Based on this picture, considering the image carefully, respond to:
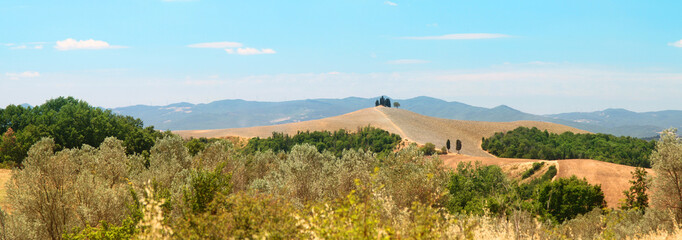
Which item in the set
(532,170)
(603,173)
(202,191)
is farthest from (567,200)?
(202,191)

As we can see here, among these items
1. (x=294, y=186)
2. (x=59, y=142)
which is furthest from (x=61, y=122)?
(x=294, y=186)

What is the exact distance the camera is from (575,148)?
158 m

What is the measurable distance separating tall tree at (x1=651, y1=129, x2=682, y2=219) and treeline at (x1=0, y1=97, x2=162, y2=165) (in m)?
72.0

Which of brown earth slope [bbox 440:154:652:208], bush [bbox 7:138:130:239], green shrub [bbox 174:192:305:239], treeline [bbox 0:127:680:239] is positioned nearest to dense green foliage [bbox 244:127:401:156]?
brown earth slope [bbox 440:154:652:208]

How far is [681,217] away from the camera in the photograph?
111 feet

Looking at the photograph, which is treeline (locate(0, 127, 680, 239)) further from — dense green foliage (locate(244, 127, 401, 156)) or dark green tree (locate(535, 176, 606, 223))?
dense green foliage (locate(244, 127, 401, 156))

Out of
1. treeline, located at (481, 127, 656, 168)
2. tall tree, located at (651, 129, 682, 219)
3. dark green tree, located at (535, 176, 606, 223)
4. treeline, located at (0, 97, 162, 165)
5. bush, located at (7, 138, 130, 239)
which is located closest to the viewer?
bush, located at (7, 138, 130, 239)

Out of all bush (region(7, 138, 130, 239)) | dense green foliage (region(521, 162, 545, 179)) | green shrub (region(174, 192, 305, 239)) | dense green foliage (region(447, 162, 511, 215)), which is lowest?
dense green foliage (region(521, 162, 545, 179))

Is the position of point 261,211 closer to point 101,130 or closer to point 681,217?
point 681,217

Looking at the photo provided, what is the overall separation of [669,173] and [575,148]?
137m

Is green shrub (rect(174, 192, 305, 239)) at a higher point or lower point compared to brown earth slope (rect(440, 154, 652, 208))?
higher

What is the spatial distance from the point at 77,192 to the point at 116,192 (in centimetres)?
255

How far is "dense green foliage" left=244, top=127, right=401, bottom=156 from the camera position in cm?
16025

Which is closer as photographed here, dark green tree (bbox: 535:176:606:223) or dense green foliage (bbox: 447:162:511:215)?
dense green foliage (bbox: 447:162:511:215)
